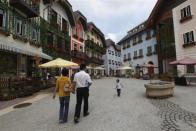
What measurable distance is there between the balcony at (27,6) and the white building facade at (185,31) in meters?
16.3

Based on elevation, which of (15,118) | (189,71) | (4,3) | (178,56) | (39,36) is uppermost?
(4,3)

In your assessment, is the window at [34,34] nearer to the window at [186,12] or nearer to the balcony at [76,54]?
the balcony at [76,54]

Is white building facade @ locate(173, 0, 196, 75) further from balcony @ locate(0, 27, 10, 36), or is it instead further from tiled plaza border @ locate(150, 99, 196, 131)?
balcony @ locate(0, 27, 10, 36)

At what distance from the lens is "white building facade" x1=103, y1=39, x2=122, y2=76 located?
57.4m

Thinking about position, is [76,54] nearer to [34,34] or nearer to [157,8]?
[34,34]

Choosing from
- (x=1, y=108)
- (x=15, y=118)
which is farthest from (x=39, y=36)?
(x=15, y=118)

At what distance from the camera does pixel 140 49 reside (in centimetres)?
3684

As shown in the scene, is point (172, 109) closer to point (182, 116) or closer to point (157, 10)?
point (182, 116)

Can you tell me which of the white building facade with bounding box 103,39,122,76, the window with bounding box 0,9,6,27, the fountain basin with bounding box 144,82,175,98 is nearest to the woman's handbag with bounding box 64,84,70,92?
the fountain basin with bounding box 144,82,175,98

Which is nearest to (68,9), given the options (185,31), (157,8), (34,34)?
(34,34)

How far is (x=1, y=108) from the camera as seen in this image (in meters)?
8.94

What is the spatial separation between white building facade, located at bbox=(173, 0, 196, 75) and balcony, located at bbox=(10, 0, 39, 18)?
53.6 ft

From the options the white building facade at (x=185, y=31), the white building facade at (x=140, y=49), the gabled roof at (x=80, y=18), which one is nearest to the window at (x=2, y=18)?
the gabled roof at (x=80, y=18)

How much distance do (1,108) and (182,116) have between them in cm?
806
